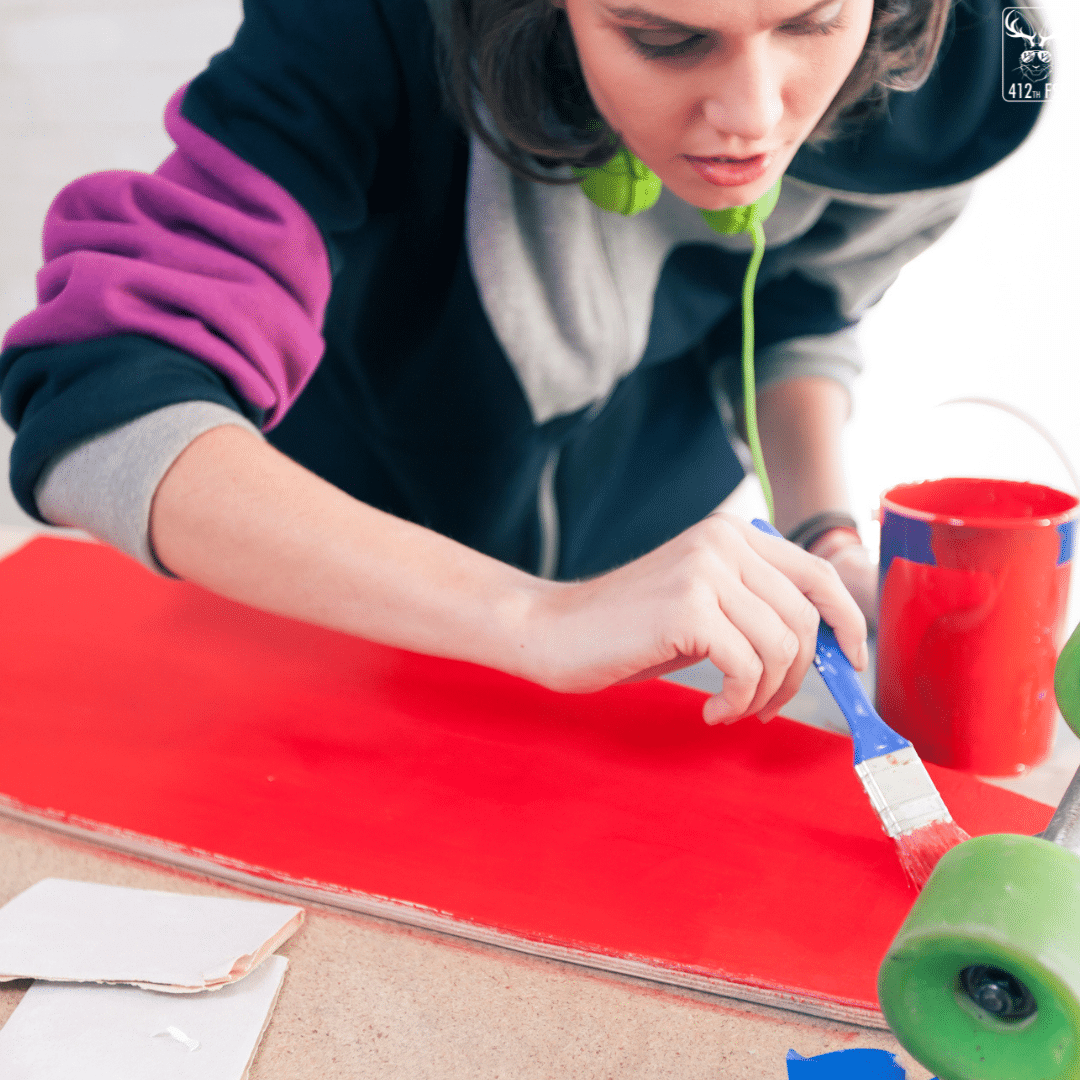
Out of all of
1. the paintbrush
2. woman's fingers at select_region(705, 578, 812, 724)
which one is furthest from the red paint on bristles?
woman's fingers at select_region(705, 578, 812, 724)

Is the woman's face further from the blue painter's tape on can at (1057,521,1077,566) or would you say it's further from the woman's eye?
the blue painter's tape on can at (1057,521,1077,566)

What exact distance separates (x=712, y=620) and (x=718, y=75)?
11.1 inches

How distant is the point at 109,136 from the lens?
2.00m

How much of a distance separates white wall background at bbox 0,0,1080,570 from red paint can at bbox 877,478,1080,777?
0.09 metres

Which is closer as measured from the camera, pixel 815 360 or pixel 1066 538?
pixel 1066 538

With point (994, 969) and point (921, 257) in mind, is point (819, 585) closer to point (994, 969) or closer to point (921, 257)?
point (994, 969)

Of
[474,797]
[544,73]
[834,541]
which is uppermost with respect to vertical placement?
[544,73]

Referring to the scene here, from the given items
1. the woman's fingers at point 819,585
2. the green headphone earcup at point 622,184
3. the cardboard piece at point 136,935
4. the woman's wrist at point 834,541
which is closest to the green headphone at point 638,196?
the green headphone earcup at point 622,184

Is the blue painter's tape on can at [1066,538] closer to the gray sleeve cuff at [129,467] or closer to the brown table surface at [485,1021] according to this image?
the brown table surface at [485,1021]

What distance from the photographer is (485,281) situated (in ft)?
2.59

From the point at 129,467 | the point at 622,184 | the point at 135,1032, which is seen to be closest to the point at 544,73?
the point at 622,184

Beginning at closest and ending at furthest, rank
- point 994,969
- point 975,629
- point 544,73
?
point 994,969, point 975,629, point 544,73

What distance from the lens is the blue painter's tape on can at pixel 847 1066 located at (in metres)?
0.37

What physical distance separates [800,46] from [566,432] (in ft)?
1.45
